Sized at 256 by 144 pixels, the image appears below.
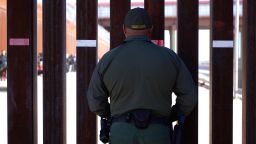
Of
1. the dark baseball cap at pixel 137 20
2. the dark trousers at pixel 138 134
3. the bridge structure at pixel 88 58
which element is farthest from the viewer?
the bridge structure at pixel 88 58

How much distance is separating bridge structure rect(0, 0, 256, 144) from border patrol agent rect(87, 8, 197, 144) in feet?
2.23

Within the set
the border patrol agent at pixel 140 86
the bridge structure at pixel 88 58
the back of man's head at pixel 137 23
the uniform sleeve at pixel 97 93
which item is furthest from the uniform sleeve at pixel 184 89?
the bridge structure at pixel 88 58

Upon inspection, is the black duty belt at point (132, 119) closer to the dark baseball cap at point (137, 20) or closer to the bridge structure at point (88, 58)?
the dark baseball cap at point (137, 20)

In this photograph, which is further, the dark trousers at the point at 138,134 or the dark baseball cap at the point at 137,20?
the dark baseball cap at the point at 137,20

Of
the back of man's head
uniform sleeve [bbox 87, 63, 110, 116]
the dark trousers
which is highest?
the back of man's head

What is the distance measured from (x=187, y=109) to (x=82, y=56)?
1147mm

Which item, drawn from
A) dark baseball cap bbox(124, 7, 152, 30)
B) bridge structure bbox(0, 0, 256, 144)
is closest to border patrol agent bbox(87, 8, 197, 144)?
dark baseball cap bbox(124, 7, 152, 30)

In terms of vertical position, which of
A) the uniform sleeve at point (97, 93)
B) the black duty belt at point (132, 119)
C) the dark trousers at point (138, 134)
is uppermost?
the uniform sleeve at point (97, 93)

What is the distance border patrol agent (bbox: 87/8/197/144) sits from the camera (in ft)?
8.63

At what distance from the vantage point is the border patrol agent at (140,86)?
2.63 m

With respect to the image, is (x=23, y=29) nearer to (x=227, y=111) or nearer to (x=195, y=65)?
(x=195, y=65)

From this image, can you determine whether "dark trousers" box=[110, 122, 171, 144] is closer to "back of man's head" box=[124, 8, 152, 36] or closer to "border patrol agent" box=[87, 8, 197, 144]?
"border patrol agent" box=[87, 8, 197, 144]

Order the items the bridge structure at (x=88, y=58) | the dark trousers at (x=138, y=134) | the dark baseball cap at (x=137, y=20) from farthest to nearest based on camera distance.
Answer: the bridge structure at (x=88, y=58), the dark baseball cap at (x=137, y=20), the dark trousers at (x=138, y=134)

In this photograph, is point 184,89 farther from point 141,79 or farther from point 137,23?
point 137,23
